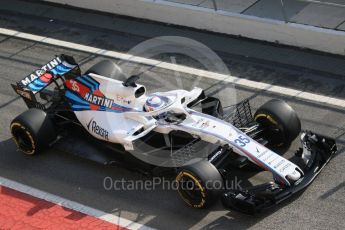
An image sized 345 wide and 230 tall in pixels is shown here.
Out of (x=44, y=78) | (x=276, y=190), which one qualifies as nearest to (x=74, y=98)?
(x=44, y=78)

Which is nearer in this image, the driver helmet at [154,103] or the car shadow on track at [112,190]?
the car shadow on track at [112,190]

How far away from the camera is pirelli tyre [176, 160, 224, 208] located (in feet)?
30.3

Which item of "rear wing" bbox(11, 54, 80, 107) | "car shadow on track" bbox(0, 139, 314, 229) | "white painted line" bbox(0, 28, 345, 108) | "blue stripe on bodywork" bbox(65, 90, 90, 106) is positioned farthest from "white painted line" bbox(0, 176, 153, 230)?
"white painted line" bbox(0, 28, 345, 108)

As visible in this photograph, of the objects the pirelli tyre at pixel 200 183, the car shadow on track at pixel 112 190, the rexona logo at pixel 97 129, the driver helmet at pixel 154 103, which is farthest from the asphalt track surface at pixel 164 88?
the driver helmet at pixel 154 103

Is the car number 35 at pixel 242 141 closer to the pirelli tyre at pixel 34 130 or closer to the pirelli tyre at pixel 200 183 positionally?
the pirelli tyre at pixel 200 183

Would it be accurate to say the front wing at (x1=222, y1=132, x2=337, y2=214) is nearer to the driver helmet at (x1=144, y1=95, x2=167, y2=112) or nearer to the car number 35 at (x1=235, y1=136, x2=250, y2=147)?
the car number 35 at (x1=235, y1=136, x2=250, y2=147)

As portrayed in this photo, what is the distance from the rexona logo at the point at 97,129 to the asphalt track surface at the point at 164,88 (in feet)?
2.01

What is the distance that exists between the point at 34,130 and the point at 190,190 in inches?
115

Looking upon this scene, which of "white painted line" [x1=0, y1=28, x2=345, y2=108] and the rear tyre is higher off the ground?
the rear tyre

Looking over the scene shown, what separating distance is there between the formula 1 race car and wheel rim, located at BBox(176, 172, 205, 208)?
0.6 inches

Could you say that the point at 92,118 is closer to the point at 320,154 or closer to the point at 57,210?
the point at 57,210

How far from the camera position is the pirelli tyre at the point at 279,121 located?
10.3m

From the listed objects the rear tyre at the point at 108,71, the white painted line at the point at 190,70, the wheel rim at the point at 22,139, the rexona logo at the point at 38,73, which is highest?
the rexona logo at the point at 38,73

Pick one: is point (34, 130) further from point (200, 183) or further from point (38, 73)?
point (200, 183)
